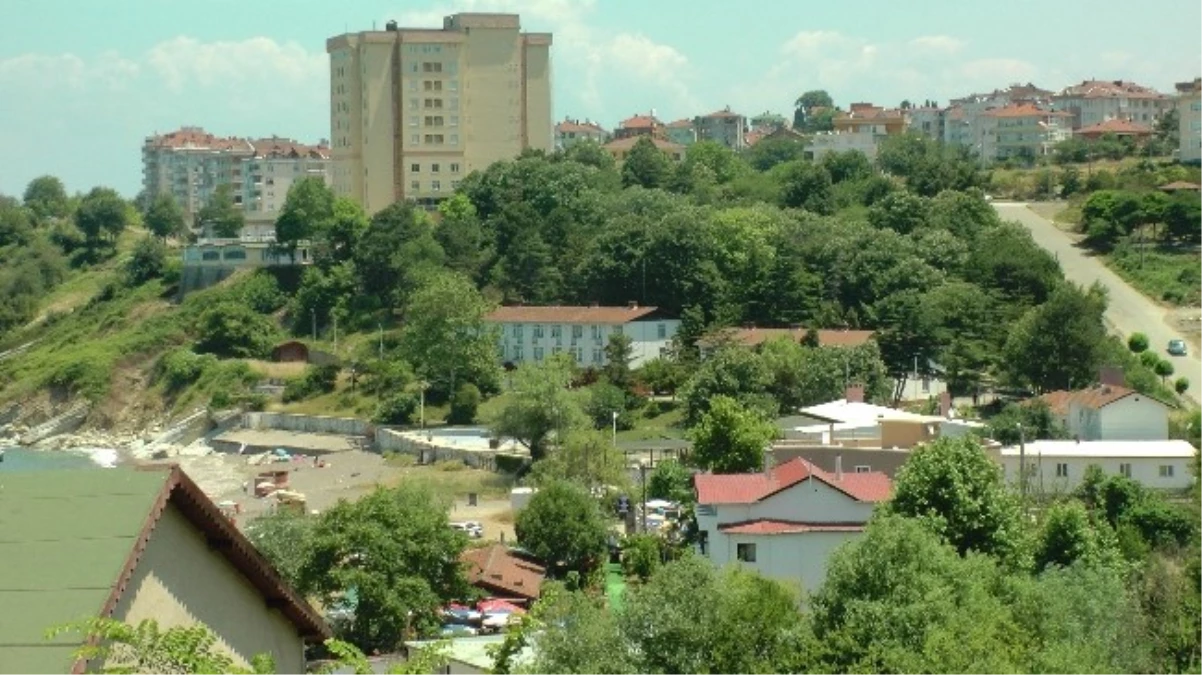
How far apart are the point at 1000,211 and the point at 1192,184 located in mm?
6630

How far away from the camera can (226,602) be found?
19.7ft

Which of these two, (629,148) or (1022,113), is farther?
(1022,113)

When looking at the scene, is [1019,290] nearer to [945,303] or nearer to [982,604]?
[945,303]

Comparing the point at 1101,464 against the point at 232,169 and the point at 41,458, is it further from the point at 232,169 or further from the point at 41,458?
→ the point at 232,169

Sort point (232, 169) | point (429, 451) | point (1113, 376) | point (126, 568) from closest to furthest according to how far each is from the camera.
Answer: point (126, 568) < point (1113, 376) < point (429, 451) < point (232, 169)

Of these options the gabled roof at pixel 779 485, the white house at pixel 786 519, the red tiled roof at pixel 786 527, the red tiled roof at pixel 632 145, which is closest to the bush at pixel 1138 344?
the gabled roof at pixel 779 485

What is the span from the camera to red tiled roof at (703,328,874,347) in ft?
147

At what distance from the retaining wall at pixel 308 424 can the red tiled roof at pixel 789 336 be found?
908 cm

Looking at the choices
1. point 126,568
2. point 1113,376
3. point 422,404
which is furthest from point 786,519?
point 422,404

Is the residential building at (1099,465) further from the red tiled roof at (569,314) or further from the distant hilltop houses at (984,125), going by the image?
the distant hilltop houses at (984,125)

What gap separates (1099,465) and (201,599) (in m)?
27.8

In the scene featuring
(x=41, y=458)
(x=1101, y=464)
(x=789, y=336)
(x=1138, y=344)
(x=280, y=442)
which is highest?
(x=789, y=336)

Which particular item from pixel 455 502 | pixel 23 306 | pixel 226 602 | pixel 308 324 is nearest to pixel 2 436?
pixel 308 324

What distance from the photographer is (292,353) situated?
56.5 metres
